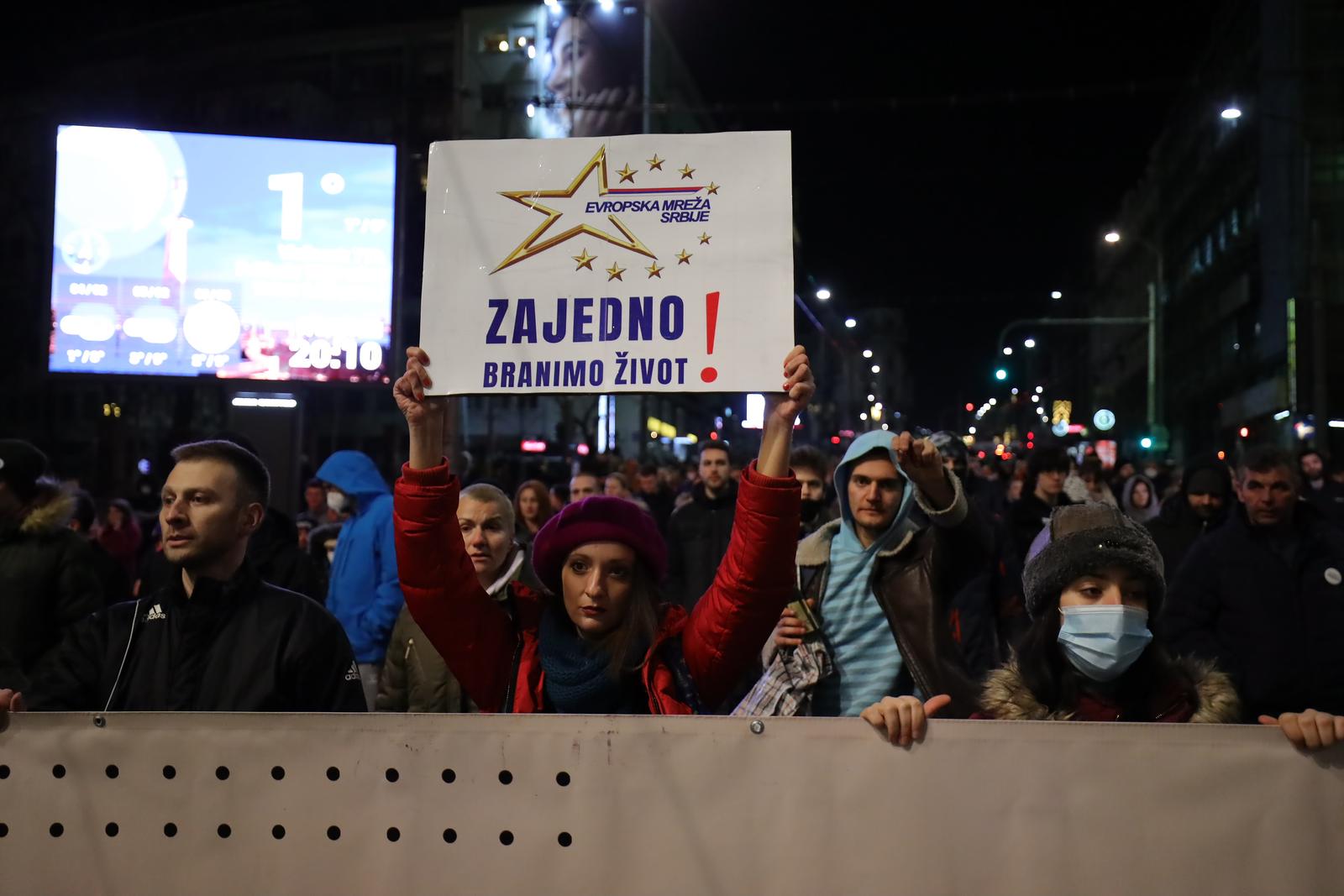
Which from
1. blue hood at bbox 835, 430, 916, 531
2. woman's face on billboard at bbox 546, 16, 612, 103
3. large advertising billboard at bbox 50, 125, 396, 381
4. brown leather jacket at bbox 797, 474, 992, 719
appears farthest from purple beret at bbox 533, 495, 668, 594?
woman's face on billboard at bbox 546, 16, 612, 103

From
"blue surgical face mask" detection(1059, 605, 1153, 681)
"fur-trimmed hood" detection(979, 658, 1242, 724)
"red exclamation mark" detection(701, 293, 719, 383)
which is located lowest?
"fur-trimmed hood" detection(979, 658, 1242, 724)

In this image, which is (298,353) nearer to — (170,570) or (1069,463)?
(1069,463)

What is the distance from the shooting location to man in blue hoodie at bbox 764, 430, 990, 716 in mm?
3869

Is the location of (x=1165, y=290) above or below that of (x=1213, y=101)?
below

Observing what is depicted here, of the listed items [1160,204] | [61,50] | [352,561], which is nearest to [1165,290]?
[1160,204]

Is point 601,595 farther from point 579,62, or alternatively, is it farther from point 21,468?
point 579,62

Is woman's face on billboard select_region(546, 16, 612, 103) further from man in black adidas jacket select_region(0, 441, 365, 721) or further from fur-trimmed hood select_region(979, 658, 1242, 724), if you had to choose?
fur-trimmed hood select_region(979, 658, 1242, 724)

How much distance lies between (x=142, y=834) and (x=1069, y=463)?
708 centimetres

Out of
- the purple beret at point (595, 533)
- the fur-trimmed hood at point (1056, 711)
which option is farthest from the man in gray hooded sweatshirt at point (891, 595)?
the purple beret at point (595, 533)

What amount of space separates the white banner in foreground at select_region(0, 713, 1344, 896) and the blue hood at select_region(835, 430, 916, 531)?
1749 millimetres

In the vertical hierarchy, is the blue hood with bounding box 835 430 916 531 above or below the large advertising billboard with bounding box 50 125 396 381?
below

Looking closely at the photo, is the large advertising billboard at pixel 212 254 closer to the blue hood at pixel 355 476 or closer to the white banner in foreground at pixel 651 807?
the blue hood at pixel 355 476

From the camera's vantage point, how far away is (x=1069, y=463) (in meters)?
8.48

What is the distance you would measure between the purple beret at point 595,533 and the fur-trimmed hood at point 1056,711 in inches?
35.7
